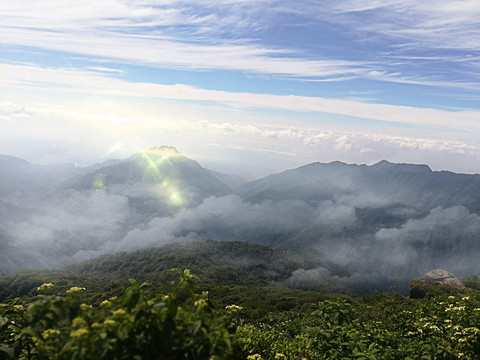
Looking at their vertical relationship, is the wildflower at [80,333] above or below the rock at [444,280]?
above

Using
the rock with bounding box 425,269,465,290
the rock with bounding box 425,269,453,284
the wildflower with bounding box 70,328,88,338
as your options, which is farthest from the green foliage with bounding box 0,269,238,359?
the rock with bounding box 425,269,453,284

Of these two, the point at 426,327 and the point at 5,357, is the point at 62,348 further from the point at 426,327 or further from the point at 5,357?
the point at 426,327

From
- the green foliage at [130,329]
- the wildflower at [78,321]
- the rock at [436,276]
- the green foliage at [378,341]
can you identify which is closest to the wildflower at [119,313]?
the green foliage at [130,329]

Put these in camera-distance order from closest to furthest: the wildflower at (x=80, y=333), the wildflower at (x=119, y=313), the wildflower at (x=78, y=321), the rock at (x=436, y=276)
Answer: the wildflower at (x=80, y=333) → the wildflower at (x=78, y=321) → the wildflower at (x=119, y=313) → the rock at (x=436, y=276)

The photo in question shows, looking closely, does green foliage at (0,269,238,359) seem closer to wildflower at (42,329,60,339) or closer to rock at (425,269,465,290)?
wildflower at (42,329,60,339)

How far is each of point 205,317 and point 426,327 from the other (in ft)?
29.0

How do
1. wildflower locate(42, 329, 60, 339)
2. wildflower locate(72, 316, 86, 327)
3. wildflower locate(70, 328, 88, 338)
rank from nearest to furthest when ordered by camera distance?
1. wildflower locate(70, 328, 88, 338)
2. wildflower locate(72, 316, 86, 327)
3. wildflower locate(42, 329, 60, 339)

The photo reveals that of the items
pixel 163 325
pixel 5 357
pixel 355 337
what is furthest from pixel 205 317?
pixel 355 337

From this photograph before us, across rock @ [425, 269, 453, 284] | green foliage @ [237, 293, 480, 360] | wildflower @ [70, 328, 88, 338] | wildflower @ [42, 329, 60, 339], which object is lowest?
rock @ [425, 269, 453, 284]

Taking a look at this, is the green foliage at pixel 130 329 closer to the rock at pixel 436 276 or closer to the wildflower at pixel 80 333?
the wildflower at pixel 80 333

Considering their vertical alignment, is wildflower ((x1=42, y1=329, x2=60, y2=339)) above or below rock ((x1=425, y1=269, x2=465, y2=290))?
above

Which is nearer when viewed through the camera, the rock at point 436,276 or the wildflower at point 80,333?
the wildflower at point 80,333

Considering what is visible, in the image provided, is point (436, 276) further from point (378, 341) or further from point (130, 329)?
point (130, 329)

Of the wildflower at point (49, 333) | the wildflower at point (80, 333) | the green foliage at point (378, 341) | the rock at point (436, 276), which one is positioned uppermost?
the wildflower at point (80, 333)
